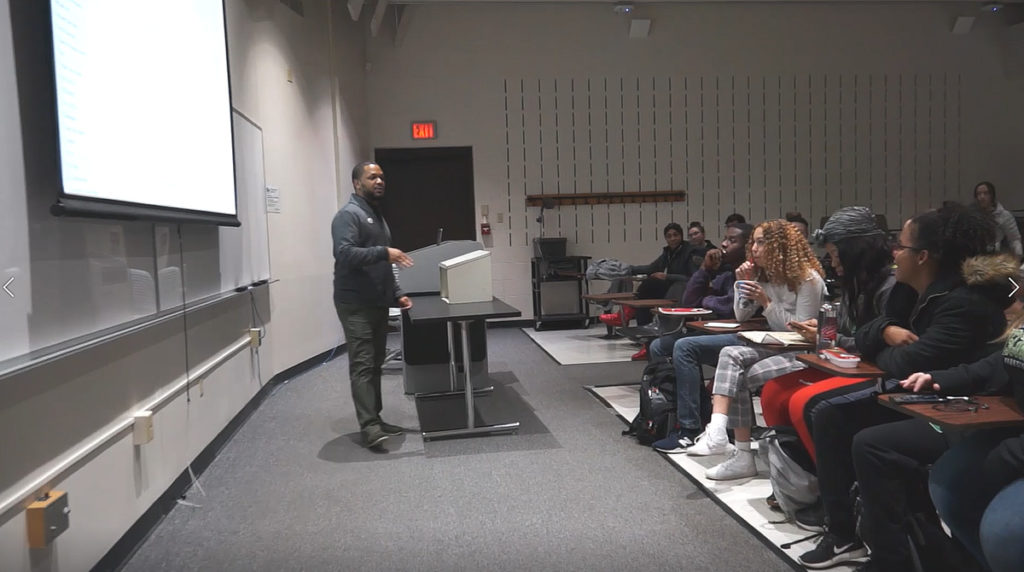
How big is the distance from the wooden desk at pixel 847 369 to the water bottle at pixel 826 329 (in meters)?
0.19

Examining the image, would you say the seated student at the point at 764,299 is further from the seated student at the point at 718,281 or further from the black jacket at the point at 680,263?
the black jacket at the point at 680,263

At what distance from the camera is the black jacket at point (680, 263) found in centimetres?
636

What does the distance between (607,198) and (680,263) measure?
94.1 inches

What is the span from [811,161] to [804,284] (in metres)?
6.59

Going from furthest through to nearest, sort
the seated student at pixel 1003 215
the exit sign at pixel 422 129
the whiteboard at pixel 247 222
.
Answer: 1. the exit sign at pixel 422 129
2. the seated student at pixel 1003 215
3. the whiteboard at pixel 247 222

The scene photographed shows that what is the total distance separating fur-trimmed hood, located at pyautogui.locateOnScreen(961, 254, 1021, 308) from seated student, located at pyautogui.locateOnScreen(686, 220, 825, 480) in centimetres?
102

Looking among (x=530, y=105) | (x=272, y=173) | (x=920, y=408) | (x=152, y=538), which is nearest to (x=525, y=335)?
(x=530, y=105)

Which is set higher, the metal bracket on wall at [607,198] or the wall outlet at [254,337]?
the metal bracket on wall at [607,198]

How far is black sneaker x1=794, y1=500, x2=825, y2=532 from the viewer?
2.55 m

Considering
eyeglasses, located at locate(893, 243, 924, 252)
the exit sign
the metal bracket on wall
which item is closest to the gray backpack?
eyeglasses, located at locate(893, 243, 924, 252)

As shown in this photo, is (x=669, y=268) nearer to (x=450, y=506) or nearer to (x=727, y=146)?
(x=727, y=146)

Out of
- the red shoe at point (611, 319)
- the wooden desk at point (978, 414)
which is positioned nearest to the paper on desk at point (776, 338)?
the wooden desk at point (978, 414)

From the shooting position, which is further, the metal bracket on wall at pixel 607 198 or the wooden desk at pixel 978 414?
the metal bracket on wall at pixel 607 198

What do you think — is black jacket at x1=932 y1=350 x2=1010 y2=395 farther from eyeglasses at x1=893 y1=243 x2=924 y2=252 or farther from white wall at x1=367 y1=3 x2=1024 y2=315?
white wall at x1=367 y1=3 x2=1024 y2=315
